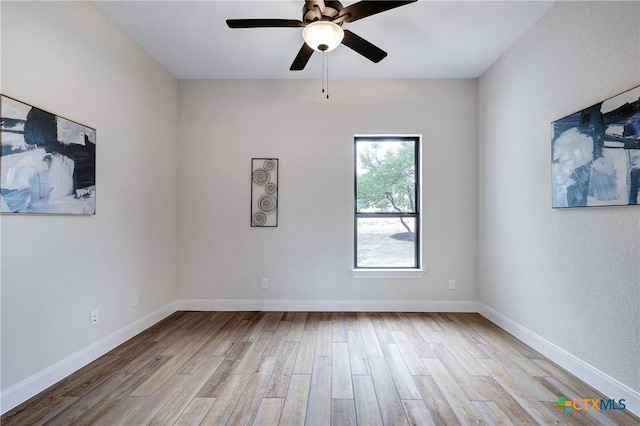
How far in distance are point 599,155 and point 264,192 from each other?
3196 millimetres

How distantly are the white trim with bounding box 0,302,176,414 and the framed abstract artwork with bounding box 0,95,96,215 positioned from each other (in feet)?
3.60

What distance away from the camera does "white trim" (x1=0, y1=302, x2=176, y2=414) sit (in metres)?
1.92

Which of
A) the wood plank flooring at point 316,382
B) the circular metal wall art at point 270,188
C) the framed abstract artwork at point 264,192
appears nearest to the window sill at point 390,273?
the wood plank flooring at point 316,382

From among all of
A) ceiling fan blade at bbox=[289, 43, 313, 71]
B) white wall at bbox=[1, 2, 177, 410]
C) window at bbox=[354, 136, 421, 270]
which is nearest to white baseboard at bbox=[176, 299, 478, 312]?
window at bbox=[354, 136, 421, 270]

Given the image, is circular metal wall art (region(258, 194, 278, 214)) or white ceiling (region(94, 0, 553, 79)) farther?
circular metal wall art (region(258, 194, 278, 214))

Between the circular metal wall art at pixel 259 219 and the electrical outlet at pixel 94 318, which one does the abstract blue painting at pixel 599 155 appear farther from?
the electrical outlet at pixel 94 318

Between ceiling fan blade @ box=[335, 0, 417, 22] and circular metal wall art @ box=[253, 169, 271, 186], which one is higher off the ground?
ceiling fan blade @ box=[335, 0, 417, 22]

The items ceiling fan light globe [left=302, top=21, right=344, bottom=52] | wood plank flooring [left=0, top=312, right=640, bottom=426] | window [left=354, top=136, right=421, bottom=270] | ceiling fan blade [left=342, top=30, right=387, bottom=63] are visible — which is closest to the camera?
wood plank flooring [left=0, top=312, right=640, bottom=426]

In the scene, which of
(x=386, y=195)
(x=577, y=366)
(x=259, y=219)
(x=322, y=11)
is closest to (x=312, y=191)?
(x=259, y=219)

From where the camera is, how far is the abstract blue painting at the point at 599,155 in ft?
6.25

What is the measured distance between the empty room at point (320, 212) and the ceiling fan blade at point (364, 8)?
0.01m

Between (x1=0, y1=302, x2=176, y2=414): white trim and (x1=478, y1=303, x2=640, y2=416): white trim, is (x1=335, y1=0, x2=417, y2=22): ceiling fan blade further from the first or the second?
(x1=0, y1=302, x2=176, y2=414): white trim

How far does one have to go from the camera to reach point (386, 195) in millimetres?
Answer: 4055

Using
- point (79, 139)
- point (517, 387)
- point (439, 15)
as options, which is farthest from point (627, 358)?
point (79, 139)
